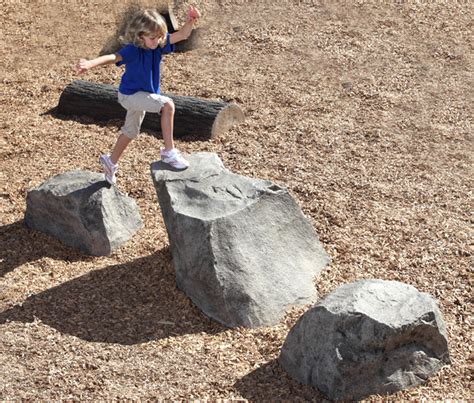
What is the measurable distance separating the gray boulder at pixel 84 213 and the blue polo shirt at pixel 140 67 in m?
0.84

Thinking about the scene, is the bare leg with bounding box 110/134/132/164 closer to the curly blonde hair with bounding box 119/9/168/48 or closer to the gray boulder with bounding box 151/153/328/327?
the gray boulder with bounding box 151/153/328/327

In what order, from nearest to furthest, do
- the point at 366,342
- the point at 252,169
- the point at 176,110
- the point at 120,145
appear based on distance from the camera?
1. the point at 366,342
2. the point at 120,145
3. the point at 252,169
4. the point at 176,110

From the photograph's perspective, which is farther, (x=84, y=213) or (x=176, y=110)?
(x=176, y=110)

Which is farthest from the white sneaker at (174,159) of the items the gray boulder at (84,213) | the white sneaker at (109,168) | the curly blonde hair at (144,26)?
the curly blonde hair at (144,26)

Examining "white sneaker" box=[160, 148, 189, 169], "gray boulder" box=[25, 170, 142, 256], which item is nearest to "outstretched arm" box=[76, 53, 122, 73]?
"white sneaker" box=[160, 148, 189, 169]

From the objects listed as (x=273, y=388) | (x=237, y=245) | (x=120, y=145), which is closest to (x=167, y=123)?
(x=120, y=145)

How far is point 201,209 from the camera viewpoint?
21.4 ft

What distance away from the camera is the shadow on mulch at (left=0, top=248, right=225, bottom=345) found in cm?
616

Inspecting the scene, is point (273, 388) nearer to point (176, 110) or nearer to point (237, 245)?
point (237, 245)

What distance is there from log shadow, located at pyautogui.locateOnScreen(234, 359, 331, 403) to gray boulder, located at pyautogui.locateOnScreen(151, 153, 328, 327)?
58 centimetres

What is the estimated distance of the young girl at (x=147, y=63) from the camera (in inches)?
268

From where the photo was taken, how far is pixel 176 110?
936 centimetres

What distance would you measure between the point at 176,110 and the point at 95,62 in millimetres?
2711

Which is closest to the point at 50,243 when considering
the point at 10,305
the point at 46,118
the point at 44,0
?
the point at 10,305
